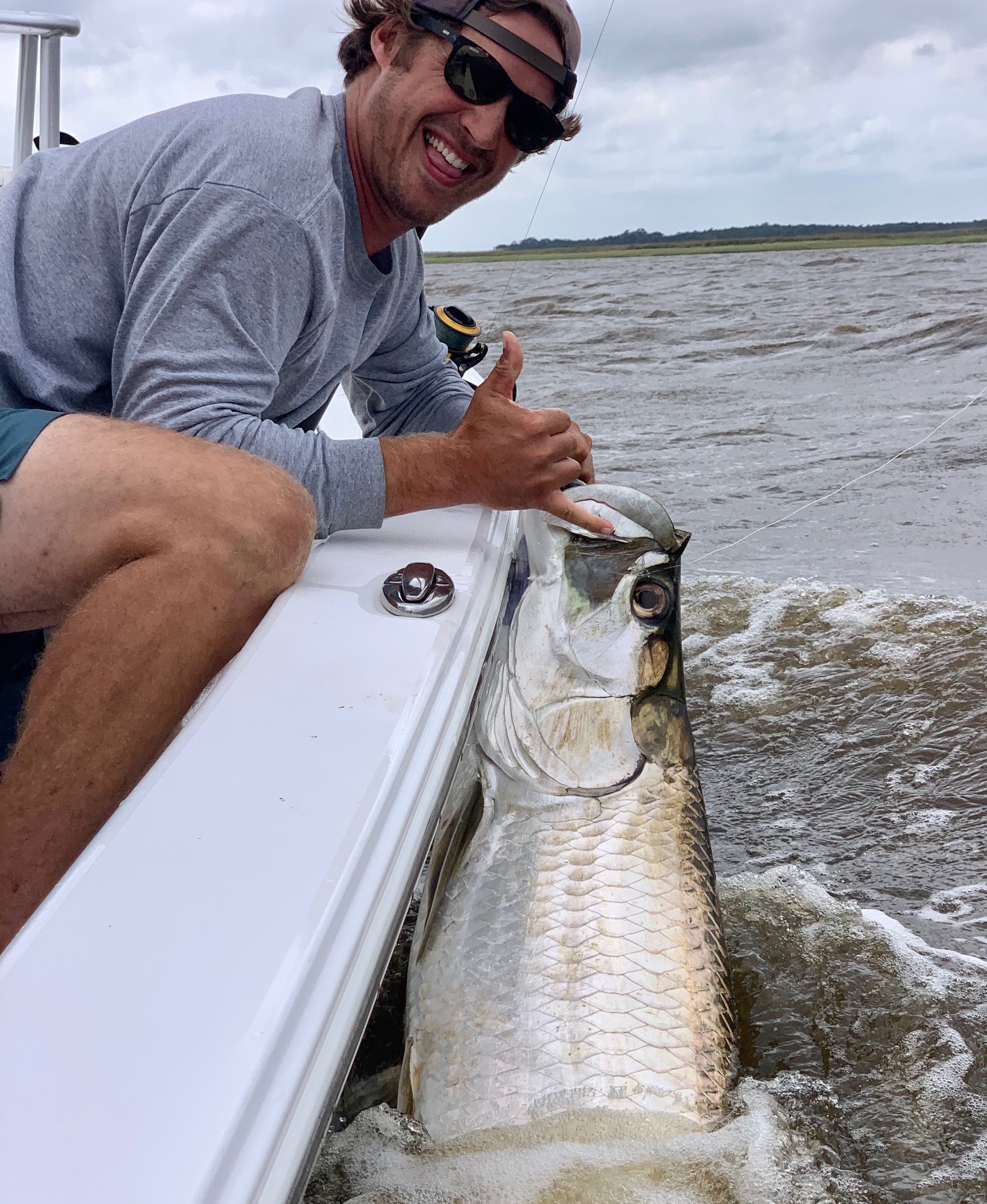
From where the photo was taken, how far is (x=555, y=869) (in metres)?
1.62

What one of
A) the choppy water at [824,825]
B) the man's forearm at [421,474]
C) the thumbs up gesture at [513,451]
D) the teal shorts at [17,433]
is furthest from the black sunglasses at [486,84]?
the choppy water at [824,825]

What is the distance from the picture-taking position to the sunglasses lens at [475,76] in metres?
1.88

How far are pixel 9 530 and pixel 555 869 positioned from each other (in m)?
0.96

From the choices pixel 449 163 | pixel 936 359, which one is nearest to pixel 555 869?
pixel 449 163

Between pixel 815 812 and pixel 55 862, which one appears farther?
pixel 815 812

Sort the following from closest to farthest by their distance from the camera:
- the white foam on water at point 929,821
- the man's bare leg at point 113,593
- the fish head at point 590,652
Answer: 1. the man's bare leg at point 113,593
2. the fish head at point 590,652
3. the white foam on water at point 929,821

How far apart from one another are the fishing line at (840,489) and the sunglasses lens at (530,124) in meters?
2.33

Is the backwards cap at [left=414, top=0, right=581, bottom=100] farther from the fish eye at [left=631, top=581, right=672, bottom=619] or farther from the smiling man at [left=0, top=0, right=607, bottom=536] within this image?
the fish eye at [left=631, top=581, right=672, bottom=619]

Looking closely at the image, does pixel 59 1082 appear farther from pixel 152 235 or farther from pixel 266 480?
pixel 152 235

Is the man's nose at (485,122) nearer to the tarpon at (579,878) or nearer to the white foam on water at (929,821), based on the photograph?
the tarpon at (579,878)

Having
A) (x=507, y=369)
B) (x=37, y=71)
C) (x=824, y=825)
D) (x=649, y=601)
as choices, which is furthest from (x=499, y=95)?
(x=37, y=71)

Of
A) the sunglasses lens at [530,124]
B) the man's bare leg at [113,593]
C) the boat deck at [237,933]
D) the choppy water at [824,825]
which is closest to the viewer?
the boat deck at [237,933]

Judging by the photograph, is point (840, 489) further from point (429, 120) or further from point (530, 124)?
point (429, 120)

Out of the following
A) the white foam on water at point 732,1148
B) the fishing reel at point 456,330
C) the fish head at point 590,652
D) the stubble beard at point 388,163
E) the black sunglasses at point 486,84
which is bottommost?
the white foam on water at point 732,1148
